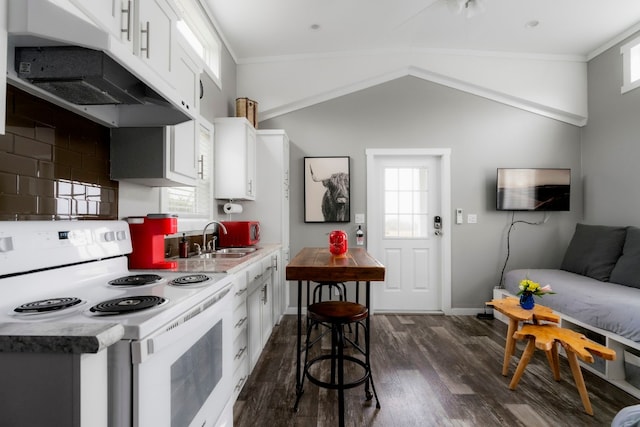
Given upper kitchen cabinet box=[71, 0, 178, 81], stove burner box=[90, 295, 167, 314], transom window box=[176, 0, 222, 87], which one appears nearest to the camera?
stove burner box=[90, 295, 167, 314]

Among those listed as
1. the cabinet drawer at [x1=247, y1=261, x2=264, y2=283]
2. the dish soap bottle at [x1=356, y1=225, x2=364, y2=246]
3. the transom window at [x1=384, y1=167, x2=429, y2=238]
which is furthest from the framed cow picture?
the cabinet drawer at [x1=247, y1=261, x2=264, y2=283]

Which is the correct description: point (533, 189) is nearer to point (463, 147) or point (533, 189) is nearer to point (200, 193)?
point (463, 147)

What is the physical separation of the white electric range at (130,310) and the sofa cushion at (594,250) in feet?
11.9

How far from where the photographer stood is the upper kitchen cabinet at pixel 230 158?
3.19 metres

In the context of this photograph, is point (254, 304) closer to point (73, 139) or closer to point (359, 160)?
point (73, 139)

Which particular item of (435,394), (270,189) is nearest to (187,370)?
(435,394)

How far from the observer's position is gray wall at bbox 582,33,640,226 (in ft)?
11.0

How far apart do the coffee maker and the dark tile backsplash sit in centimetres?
14

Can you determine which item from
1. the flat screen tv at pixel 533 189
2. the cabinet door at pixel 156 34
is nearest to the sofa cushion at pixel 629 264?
the flat screen tv at pixel 533 189

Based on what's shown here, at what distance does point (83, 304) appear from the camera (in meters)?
1.06

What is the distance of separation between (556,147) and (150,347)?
4.76 meters

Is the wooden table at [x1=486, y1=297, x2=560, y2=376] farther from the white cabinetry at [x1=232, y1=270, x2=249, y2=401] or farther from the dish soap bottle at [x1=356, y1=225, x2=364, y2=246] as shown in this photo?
the white cabinetry at [x1=232, y1=270, x2=249, y2=401]

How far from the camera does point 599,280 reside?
125 inches

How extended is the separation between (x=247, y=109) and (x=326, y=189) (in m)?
1.28
